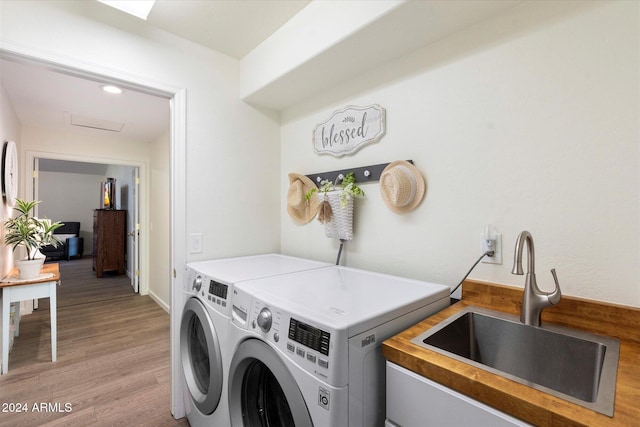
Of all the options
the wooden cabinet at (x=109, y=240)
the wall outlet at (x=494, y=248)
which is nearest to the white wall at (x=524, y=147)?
the wall outlet at (x=494, y=248)

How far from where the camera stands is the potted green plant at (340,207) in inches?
63.8

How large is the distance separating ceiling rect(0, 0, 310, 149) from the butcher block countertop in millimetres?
1620

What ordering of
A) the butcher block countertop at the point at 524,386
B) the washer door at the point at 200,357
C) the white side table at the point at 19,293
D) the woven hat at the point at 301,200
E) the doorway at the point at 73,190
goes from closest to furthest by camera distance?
1. the butcher block countertop at the point at 524,386
2. the washer door at the point at 200,357
3. the woven hat at the point at 301,200
4. the white side table at the point at 19,293
5. the doorway at the point at 73,190

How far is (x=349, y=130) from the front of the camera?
5.65 ft

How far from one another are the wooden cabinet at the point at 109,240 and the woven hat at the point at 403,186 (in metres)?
5.90

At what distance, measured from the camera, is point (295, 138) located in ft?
6.95

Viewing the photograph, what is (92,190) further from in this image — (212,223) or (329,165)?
(329,165)

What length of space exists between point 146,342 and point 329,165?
96.2 inches

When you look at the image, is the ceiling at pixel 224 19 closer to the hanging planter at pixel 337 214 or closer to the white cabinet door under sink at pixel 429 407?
the hanging planter at pixel 337 214

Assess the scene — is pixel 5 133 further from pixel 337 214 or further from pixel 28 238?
pixel 337 214

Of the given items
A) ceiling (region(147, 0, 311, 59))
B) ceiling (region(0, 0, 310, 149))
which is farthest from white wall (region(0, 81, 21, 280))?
ceiling (region(147, 0, 311, 59))

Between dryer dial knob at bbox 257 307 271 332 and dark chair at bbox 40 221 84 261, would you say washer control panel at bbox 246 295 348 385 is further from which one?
dark chair at bbox 40 221 84 261

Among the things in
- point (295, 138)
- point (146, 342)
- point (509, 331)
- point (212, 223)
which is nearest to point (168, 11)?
point (295, 138)

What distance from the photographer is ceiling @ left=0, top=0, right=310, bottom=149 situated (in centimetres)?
150
